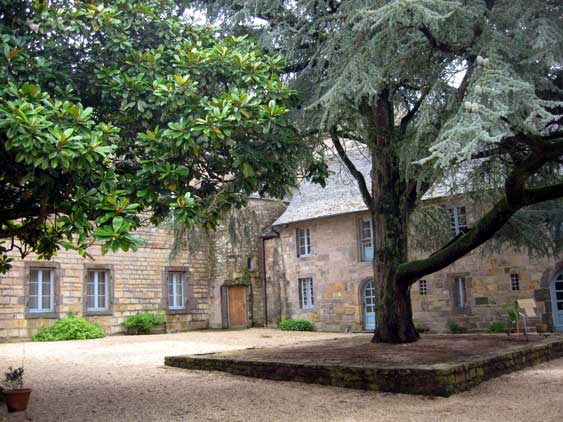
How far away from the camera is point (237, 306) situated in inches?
898

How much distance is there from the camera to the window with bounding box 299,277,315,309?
21312 millimetres

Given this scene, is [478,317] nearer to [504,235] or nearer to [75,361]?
[504,235]

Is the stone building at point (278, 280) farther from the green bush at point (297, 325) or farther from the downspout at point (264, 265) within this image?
the green bush at point (297, 325)

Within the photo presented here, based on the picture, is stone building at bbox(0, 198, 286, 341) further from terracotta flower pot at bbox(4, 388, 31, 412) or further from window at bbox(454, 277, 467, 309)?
terracotta flower pot at bbox(4, 388, 31, 412)

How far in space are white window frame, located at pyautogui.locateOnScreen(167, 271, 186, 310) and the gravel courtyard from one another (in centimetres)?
1047

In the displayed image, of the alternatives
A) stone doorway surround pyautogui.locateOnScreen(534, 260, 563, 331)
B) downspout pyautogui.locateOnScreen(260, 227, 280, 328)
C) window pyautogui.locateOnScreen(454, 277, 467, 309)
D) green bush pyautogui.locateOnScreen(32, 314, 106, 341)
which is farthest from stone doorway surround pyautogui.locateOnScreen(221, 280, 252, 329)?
stone doorway surround pyautogui.locateOnScreen(534, 260, 563, 331)

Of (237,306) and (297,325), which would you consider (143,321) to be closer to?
(237,306)

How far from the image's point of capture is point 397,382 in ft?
25.3

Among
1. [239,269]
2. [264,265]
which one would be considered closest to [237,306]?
[239,269]

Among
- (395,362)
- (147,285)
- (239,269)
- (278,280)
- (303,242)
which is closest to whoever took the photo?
(395,362)

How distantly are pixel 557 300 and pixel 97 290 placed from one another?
13657mm

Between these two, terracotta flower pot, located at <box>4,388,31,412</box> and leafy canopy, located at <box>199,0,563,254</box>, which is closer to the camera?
leafy canopy, located at <box>199,0,563,254</box>

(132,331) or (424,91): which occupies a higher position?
(424,91)

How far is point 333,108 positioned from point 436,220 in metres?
5.79
